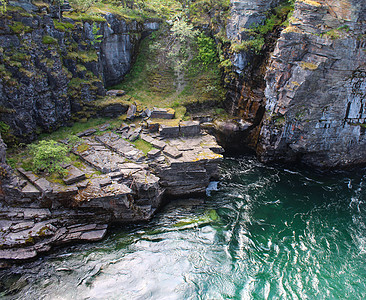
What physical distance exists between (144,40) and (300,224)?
843 inches

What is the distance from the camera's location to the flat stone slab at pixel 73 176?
588 inches

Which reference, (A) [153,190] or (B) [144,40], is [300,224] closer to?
(A) [153,190]

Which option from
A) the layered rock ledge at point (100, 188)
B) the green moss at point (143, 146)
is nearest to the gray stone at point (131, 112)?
the layered rock ledge at point (100, 188)

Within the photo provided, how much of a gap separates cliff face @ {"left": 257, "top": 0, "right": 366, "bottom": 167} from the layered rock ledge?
5.78 meters

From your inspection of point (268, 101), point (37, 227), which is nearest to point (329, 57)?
point (268, 101)

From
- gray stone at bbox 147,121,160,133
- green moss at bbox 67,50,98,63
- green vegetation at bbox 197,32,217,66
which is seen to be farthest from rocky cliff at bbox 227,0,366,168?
green moss at bbox 67,50,98,63

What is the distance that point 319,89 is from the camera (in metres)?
18.1

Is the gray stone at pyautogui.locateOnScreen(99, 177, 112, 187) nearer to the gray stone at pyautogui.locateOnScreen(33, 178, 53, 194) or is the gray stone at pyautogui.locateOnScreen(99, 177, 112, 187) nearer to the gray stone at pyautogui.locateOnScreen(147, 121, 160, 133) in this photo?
the gray stone at pyautogui.locateOnScreen(33, 178, 53, 194)

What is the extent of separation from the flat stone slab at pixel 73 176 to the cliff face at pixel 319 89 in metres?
13.9

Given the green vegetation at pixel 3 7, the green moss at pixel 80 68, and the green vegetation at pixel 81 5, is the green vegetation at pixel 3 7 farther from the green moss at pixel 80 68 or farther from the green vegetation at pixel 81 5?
the green vegetation at pixel 81 5

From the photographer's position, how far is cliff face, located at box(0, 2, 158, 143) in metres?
16.1

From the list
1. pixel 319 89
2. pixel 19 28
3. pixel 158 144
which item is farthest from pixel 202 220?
pixel 19 28

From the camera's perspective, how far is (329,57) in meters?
16.9

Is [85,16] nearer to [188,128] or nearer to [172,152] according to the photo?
[188,128]
